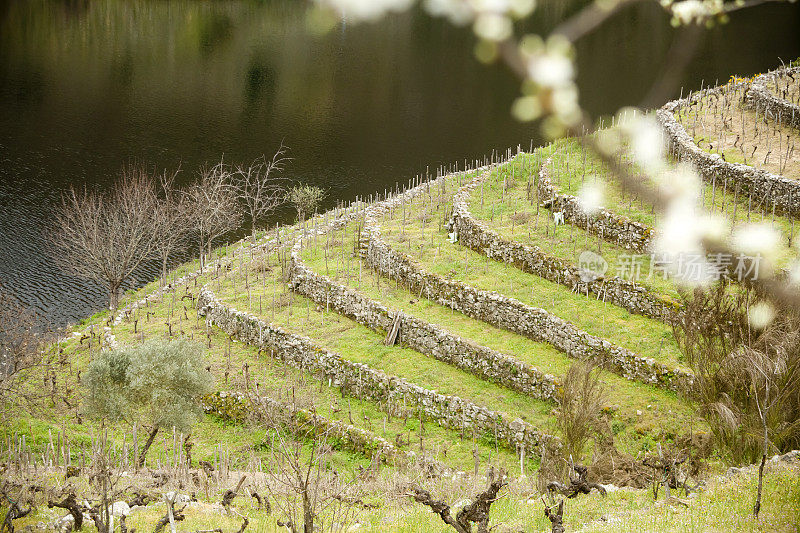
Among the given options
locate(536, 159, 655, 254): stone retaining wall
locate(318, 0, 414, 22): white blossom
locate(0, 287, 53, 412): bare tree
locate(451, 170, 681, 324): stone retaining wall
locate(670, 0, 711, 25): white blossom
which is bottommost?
locate(0, 287, 53, 412): bare tree

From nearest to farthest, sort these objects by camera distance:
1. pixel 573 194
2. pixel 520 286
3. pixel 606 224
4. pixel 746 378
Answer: pixel 746 378, pixel 520 286, pixel 606 224, pixel 573 194

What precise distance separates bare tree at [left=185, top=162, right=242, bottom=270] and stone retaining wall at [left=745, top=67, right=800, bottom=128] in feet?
82.5

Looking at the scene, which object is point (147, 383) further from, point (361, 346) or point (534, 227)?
point (534, 227)

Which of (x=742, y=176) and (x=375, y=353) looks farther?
(x=742, y=176)

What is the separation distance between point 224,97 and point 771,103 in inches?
1672

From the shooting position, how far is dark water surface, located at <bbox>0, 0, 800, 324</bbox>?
4166 centimetres

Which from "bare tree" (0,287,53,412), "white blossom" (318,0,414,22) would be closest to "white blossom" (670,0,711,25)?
"white blossom" (318,0,414,22)

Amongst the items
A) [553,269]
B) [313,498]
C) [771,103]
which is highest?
[771,103]

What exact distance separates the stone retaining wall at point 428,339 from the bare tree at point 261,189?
1208 cm

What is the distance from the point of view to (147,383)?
57.3ft

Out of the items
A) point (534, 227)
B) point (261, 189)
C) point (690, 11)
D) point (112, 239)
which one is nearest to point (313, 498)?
point (690, 11)

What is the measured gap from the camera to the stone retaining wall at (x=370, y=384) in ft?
68.5

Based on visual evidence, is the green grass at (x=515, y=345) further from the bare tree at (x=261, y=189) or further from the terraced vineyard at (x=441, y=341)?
the bare tree at (x=261, y=189)

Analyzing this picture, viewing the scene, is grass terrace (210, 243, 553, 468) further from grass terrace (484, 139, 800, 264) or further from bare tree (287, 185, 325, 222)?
bare tree (287, 185, 325, 222)
